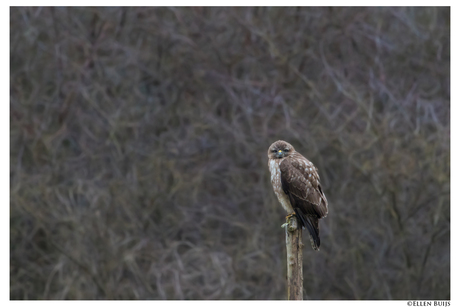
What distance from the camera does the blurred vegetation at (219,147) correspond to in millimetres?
8789

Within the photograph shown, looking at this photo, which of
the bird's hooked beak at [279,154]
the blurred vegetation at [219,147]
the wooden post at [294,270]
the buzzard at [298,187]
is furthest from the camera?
the blurred vegetation at [219,147]

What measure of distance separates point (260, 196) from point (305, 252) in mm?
1224

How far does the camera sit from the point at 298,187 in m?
5.00

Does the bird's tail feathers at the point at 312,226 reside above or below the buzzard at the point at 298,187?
below

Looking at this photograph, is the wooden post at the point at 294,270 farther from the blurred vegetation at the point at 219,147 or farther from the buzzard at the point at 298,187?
the blurred vegetation at the point at 219,147

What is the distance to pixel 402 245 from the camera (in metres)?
8.62

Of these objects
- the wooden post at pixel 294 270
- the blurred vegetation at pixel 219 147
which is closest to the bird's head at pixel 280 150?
the wooden post at pixel 294 270

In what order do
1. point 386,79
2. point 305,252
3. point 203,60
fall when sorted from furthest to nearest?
1. point 203,60
2. point 386,79
3. point 305,252

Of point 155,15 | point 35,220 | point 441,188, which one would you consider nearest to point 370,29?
point 441,188

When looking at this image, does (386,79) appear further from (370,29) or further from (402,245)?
(402,245)

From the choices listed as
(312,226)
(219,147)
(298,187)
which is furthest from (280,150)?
(219,147)

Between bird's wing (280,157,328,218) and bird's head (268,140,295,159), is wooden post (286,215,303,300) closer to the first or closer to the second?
bird's wing (280,157,328,218)

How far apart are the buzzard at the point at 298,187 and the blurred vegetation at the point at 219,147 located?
360cm

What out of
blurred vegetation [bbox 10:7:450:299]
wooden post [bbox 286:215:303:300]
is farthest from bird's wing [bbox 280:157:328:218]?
blurred vegetation [bbox 10:7:450:299]
